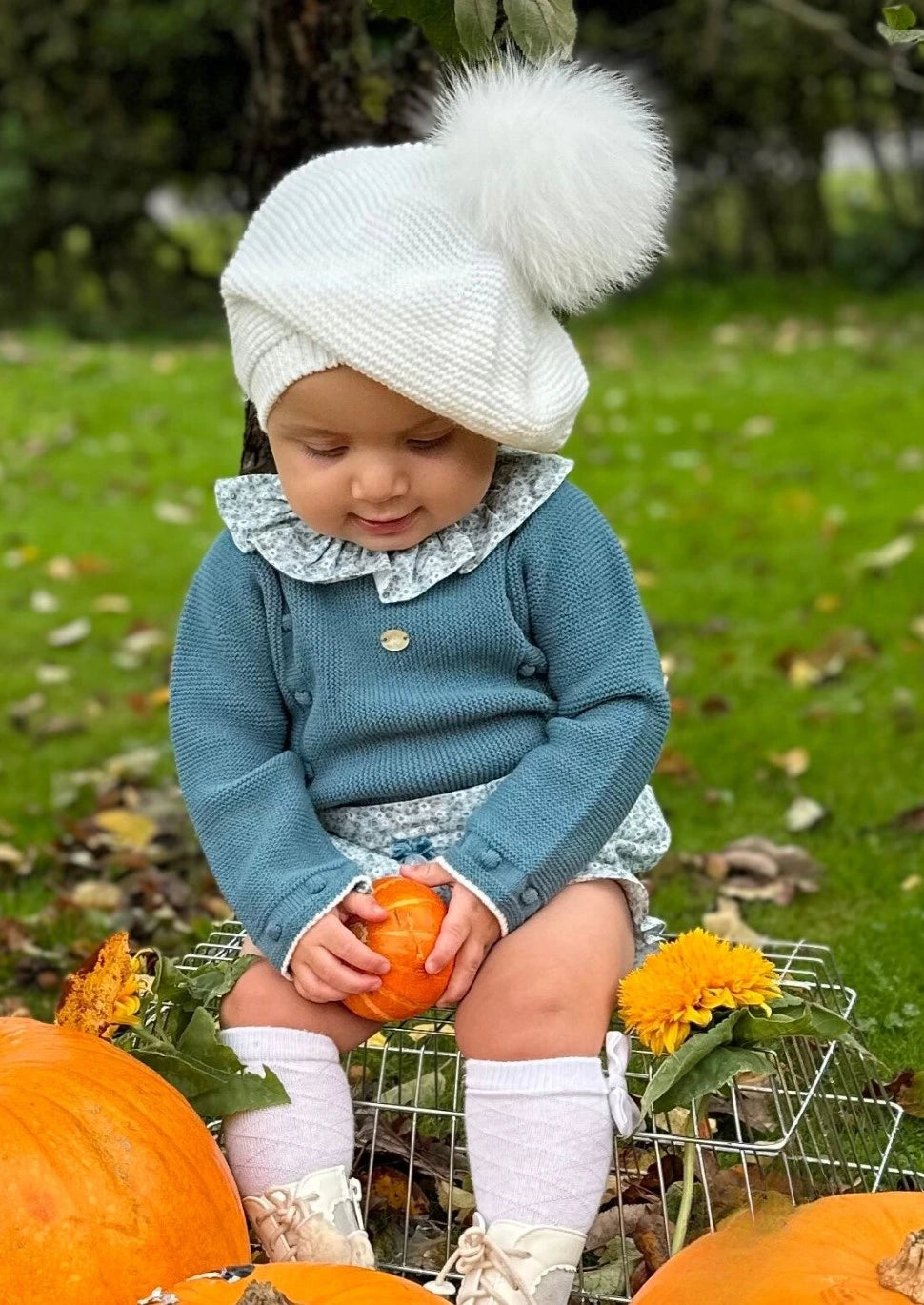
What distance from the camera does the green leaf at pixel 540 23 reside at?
2.04 metres

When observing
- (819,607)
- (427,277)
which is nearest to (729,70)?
Answer: (819,607)

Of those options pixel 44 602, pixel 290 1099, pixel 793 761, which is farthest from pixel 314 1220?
pixel 44 602

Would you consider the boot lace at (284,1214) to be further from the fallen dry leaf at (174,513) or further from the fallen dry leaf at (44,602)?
the fallen dry leaf at (174,513)

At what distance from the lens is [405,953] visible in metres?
1.95

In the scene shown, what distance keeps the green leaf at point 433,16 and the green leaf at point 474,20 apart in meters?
0.10

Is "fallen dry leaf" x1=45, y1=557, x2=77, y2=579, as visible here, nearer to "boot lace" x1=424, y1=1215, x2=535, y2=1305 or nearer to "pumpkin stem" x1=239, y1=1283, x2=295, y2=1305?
"boot lace" x1=424, y1=1215, x2=535, y2=1305

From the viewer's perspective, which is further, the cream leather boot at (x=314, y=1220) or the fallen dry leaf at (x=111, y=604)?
the fallen dry leaf at (x=111, y=604)

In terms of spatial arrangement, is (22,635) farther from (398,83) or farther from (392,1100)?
(392,1100)

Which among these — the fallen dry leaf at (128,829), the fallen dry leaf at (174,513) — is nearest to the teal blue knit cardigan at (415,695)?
the fallen dry leaf at (128,829)

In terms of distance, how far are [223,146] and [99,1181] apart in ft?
33.1

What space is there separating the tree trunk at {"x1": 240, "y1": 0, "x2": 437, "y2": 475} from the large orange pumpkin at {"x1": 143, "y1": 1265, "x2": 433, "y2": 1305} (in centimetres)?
213

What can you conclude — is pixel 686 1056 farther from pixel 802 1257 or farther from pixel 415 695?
pixel 415 695

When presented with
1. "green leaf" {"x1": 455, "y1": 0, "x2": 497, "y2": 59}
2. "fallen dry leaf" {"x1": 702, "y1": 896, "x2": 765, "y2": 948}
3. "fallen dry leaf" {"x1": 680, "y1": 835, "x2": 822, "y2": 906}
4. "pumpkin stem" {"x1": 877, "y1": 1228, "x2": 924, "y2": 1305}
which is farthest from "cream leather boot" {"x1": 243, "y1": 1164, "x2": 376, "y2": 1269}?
"fallen dry leaf" {"x1": 680, "y1": 835, "x2": 822, "y2": 906}

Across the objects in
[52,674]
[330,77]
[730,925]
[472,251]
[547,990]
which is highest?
[472,251]
